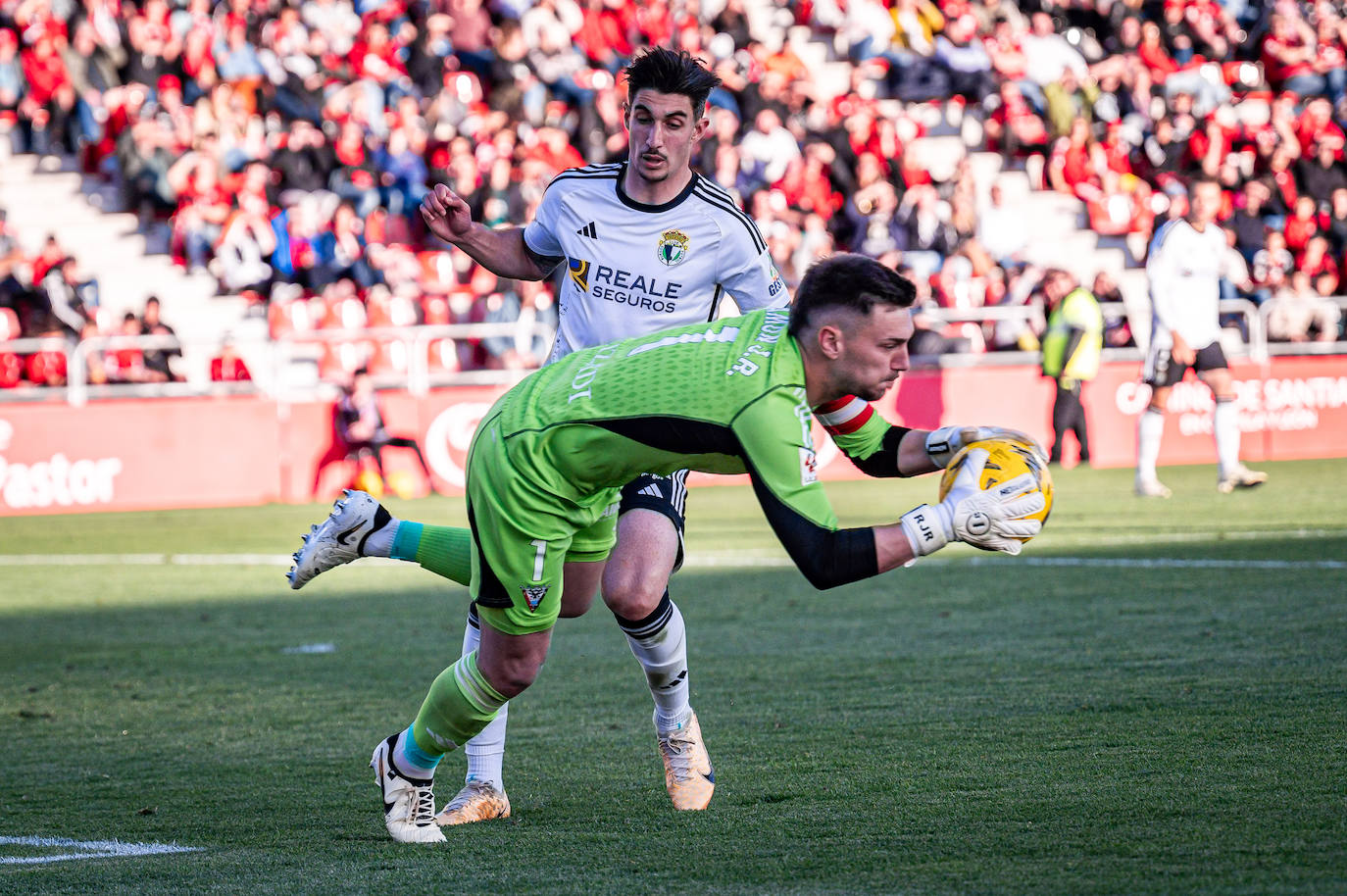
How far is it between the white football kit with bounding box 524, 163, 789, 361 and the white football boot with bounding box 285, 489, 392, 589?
92 centimetres

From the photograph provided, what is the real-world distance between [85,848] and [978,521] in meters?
2.70

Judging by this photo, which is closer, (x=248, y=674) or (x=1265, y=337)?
(x=248, y=674)

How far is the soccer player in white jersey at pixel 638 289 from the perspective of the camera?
18.1 ft

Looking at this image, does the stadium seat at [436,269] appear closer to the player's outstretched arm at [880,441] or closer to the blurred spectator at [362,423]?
the blurred spectator at [362,423]

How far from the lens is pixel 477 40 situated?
81.4 ft

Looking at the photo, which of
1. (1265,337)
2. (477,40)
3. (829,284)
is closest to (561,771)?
(829,284)

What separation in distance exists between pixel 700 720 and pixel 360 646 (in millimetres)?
3095

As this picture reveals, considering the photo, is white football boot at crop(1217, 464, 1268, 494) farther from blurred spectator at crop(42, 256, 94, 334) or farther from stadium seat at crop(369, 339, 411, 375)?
blurred spectator at crop(42, 256, 94, 334)

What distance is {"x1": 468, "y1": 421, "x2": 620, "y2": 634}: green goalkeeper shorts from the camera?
16.1 feet

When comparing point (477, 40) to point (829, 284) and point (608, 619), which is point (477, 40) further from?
A: point (829, 284)

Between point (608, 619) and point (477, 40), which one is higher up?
point (477, 40)

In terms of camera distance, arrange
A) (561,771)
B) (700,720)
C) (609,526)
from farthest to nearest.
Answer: (700,720) < (561,771) < (609,526)

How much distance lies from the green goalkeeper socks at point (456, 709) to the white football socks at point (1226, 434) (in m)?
12.5

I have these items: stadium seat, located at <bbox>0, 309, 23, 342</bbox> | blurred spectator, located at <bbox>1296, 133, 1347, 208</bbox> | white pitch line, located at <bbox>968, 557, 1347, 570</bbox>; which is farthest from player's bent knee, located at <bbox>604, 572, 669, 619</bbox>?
blurred spectator, located at <bbox>1296, 133, 1347, 208</bbox>
